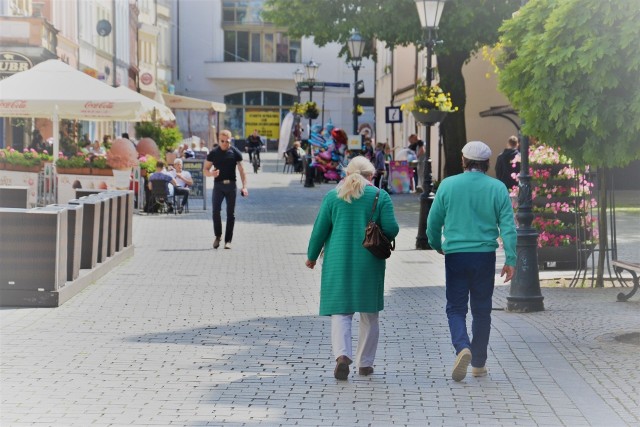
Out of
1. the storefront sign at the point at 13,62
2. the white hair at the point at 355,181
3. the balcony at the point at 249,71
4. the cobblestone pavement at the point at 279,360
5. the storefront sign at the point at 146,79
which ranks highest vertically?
the balcony at the point at 249,71

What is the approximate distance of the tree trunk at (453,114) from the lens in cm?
3459

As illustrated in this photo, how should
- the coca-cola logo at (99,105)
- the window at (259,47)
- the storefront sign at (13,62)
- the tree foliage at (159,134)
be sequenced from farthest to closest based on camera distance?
the window at (259,47), the tree foliage at (159,134), the storefront sign at (13,62), the coca-cola logo at (99,105)

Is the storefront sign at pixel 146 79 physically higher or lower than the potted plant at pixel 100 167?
higher

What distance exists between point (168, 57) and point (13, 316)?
79.6 m

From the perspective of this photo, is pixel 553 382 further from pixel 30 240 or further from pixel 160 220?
pixel 160 220

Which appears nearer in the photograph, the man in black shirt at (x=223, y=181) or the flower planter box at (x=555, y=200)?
the flower planter box at (x=555, y=200)

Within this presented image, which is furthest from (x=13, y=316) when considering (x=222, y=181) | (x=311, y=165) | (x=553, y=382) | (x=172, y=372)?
(x=311, y=165)

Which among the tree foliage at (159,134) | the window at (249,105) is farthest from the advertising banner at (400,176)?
the window at (249,105)

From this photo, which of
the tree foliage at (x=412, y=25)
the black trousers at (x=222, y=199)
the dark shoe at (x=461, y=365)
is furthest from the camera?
the tree foliage at (x=412, y=25)

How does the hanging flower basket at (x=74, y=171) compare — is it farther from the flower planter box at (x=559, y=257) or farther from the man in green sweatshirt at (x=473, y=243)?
the man in green sweatshirt at (x=473, y=243)

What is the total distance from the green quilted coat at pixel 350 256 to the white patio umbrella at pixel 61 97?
627 inches

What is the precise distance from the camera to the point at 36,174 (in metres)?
27.1

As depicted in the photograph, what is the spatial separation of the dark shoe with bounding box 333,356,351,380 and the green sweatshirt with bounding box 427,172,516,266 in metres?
1.04

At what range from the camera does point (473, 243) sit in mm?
9336
